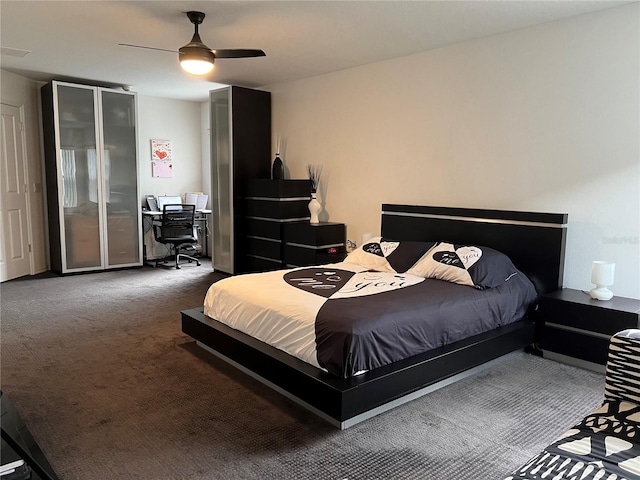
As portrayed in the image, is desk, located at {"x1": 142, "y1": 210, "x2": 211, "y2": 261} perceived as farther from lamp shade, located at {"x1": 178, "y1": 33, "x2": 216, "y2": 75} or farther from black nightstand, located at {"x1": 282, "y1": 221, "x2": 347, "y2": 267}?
lamp shade, located at {"x1": 178, "y1": 33, "x2": 216, "y2": 75}

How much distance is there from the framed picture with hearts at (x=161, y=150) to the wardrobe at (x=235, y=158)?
1.61 m

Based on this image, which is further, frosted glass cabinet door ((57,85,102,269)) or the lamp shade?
frosted glass cabinet door ((57,85,102,269))

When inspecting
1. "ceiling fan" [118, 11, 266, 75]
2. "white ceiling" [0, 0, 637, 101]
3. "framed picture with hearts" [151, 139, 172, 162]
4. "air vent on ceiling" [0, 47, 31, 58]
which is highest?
"white ceiling" [0, 0, 637, 101]

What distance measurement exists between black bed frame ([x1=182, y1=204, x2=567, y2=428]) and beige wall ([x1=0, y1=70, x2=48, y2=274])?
397 cm

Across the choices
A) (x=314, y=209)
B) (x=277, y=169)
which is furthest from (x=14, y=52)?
(x=314, y=209)

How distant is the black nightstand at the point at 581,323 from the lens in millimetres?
3203

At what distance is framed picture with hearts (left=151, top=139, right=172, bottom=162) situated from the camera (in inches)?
300

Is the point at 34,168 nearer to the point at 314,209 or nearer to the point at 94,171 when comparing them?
the point at 94,171

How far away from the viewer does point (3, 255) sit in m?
5.92

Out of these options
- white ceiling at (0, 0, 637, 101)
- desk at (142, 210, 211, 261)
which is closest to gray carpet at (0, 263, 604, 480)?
white ceiling at (0, 0, 637, 101)

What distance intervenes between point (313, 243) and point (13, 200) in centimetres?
395

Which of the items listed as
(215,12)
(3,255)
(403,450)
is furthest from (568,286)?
(3,255)

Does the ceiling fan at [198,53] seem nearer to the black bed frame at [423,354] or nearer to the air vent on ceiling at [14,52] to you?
the black bed frame at [423,354]

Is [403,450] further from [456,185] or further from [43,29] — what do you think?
[43,29]
